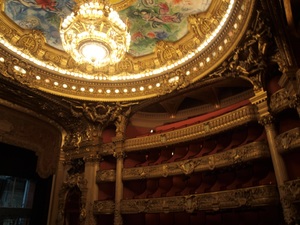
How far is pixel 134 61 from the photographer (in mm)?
10578

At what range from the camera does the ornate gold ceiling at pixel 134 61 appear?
8.16 meters

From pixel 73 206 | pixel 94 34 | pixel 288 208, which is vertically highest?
pixel 94 34

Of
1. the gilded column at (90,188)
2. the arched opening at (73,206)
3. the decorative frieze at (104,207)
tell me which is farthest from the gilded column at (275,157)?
the arched opening at (73,206)

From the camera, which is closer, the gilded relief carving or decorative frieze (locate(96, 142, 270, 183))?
decorative frieze (locate(96, 142, 270, 183))

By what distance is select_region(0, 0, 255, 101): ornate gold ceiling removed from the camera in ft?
26.8

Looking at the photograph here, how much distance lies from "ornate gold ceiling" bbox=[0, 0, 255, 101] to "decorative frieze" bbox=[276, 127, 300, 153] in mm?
2794

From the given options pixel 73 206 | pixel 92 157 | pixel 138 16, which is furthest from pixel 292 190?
pixel 73 206

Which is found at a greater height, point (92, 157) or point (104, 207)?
point (92, 157)

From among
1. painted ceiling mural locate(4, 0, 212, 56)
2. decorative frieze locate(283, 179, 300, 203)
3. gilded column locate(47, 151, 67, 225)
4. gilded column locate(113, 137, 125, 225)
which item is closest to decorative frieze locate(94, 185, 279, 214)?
gilded column locate(113, 137, 125, 225)

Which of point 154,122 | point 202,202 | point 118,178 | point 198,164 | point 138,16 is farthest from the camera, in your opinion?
point 154,122

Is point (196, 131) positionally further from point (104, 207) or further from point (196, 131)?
point (104, 207)

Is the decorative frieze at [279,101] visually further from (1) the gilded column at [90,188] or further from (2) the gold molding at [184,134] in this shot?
(1) the gilded column at [90,188]

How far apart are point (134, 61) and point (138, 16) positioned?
203 cm

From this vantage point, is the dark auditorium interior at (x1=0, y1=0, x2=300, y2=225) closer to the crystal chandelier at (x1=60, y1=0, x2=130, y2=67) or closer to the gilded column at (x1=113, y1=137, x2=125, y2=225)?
the gilded column at (x1=113, y1=137, x2=125, y2=225)
